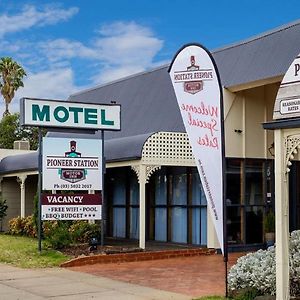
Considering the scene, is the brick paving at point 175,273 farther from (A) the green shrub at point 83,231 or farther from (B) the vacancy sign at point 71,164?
(B) the vacancy sign at point 71,164

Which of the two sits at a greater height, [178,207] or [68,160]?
[68,160]

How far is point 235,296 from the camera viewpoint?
34.7ft

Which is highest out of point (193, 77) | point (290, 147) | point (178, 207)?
point (193, 77)

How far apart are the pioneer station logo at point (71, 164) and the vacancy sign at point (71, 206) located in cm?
56

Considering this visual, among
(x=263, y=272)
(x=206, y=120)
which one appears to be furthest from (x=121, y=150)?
(x=263, y=272)

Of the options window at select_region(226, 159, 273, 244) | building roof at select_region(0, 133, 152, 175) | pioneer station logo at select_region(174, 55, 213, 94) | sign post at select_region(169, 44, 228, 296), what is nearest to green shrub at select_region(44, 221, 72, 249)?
building roof at select_region(0, 133, 152, 175)

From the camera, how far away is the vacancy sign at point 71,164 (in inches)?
715

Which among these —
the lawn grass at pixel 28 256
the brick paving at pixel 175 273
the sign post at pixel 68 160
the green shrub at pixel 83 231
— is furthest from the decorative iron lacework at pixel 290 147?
the green shrub at pixel 83 231

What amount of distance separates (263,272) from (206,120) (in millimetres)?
2735

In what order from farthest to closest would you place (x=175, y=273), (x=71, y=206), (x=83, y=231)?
(x=83, y=231) < (x=71, y=206) < (x=175, y=273)

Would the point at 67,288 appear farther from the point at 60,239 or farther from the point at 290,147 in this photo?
the point at 60,239

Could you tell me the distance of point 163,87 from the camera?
75.7 ft

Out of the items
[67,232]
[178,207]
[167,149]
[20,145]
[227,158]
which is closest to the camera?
Result: [67,232]

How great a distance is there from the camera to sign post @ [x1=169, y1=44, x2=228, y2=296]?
1060 cm
